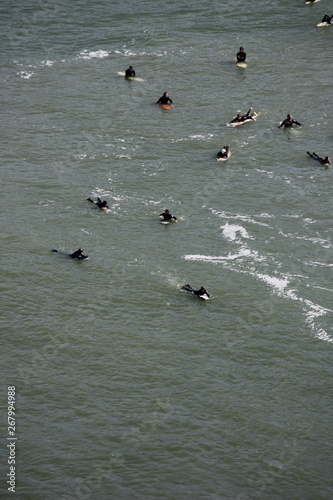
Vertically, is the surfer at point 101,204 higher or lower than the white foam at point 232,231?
higher

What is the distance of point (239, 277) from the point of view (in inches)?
2142

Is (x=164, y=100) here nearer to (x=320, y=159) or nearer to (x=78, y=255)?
(x=320, y=159)

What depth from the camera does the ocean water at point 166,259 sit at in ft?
133

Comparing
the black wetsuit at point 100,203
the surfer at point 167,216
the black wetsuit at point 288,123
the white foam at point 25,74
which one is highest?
the white foam at point 25,74

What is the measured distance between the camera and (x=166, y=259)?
56031 mm

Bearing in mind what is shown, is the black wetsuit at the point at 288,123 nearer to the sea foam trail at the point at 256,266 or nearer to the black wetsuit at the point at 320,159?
the black wetsuit at the point at 320,159

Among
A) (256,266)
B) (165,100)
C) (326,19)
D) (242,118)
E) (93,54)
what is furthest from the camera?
(326,19)

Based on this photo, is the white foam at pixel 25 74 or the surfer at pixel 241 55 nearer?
the white foam at pixel 25 74

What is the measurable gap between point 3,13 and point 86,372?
64761 mm

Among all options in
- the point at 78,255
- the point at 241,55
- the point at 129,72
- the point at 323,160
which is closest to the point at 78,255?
the point at 78,255

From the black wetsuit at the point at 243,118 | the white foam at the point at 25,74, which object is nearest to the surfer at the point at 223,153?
the black wetsuit at the point at 243,118

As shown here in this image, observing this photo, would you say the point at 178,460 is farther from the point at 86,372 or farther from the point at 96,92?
the point at 96,92

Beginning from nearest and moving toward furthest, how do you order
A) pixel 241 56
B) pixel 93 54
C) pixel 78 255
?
pixel 78 255
pixel 241 56
pixel 93 54

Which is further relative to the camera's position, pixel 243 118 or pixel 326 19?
pixel 326 19
